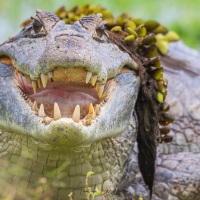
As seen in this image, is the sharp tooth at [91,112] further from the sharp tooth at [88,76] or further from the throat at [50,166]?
the throat at [50,166]

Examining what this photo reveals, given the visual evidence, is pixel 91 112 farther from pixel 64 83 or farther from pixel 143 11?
pixel 143 11

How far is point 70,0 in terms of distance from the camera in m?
13.8

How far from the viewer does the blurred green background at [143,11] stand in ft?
41.6

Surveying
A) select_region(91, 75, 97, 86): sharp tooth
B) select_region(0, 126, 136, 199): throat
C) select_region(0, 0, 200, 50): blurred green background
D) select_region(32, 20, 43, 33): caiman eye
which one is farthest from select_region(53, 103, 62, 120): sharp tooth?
select_region(0, 0, 200, 50): blurred green background

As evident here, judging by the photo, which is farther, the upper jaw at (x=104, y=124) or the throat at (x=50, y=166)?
the throat at (x=50, y=166)

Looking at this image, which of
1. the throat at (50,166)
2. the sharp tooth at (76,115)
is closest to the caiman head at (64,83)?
the sharp tooth at (76,115)

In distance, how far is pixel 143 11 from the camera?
14117 millimetres

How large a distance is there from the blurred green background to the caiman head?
18.7ft

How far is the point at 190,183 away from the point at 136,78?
116 cm

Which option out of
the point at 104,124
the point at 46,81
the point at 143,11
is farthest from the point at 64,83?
the point at 143,11

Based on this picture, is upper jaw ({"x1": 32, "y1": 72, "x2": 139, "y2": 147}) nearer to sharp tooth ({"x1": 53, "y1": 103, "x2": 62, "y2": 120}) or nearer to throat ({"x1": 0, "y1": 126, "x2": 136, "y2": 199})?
sharp tooth ({"x1": 53, "y1": 103, "x2": 62, "y2": 120})

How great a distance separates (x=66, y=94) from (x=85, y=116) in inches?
8.9

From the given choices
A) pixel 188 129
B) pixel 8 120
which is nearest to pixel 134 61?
pixel 8 120

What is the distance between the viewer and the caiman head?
531 centimetres
